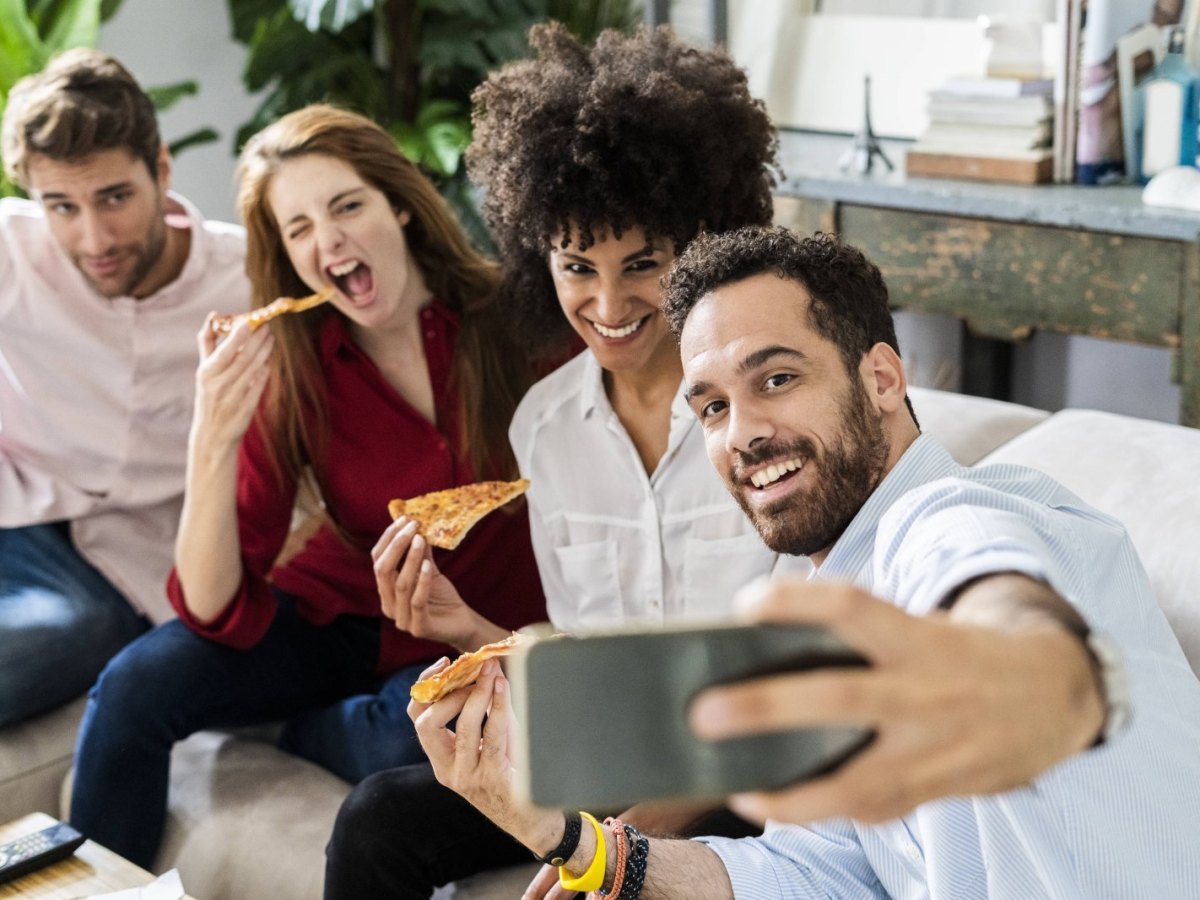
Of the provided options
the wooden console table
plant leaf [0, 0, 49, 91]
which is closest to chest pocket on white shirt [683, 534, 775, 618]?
the wooden console table

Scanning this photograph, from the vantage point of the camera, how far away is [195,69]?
4109mm

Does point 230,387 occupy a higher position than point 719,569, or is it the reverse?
point 230,387

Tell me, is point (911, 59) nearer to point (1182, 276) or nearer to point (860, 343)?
point (1182, 276)

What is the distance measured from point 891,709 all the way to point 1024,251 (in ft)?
6.81

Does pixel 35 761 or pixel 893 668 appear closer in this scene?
pixel 893 668

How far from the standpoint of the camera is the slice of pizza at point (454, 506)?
1846mm

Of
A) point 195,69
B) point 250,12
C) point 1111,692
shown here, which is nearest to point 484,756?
point 1111,692

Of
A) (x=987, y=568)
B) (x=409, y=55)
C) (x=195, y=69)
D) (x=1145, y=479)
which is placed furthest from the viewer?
(x=195, y=69)

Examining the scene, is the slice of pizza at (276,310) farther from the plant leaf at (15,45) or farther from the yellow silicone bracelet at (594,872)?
the plant leaf at (15,45)

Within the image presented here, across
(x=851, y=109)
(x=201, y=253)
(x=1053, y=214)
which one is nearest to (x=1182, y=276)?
(x=1053, y=214)

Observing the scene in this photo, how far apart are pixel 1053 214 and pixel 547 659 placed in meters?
2.02

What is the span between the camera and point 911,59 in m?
3.08

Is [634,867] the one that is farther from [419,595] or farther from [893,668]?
[893,668]

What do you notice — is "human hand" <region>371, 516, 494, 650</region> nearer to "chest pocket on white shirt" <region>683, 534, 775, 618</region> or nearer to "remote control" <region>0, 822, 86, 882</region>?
"chest pocket on white shirt" <region>683, 534, 775, 618</region>
